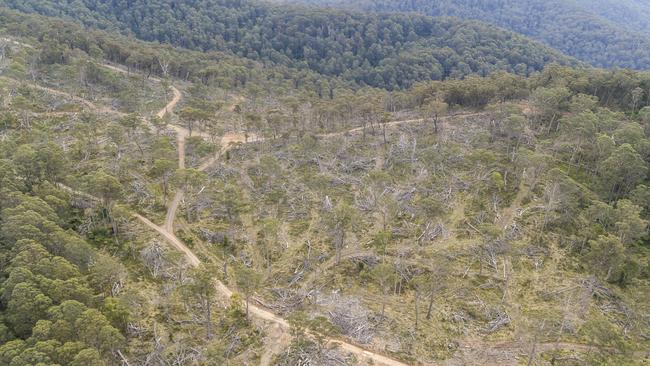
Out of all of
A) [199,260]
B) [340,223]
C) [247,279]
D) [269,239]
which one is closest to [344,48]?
[269,239]

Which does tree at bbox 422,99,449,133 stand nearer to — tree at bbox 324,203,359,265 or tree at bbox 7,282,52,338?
tree at bbox 324,203,359,265

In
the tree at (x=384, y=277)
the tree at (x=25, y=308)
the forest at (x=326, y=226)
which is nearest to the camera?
the tree at (x=25, y=308)

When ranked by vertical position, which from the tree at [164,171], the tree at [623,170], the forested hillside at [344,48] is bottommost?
the forested hillside at [344,48]

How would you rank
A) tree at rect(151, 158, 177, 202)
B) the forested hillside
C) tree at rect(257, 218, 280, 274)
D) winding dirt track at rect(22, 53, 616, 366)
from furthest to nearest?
the forested hillside, tree at rect(151, 158, 177, 202), tree at rect(257, 218, 280, 274), winding dirt track at rect(22, 53, 616, 366)

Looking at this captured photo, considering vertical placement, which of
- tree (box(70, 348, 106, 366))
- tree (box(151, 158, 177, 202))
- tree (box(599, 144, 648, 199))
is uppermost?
tree (box(599, 144, 648, 199))

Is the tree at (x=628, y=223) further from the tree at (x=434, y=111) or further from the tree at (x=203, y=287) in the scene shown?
the tree at (x=203, y=287)

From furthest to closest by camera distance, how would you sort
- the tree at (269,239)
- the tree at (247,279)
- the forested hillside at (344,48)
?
1. the forested hillside at (344,48)
2. the tree at (269,239)
3. the tree at (247,279)

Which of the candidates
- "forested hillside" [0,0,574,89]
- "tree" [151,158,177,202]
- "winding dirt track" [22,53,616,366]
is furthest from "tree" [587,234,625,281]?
"forested hillside" [0,0,574,89]

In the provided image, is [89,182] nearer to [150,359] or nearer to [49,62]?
[150,359]

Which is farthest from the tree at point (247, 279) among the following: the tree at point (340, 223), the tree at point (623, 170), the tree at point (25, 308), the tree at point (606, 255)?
the tree at point (623, 170)

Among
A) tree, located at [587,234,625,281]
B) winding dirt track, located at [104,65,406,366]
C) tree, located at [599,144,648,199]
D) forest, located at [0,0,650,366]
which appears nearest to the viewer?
winding dirt track, located at [104,65,406,366]
